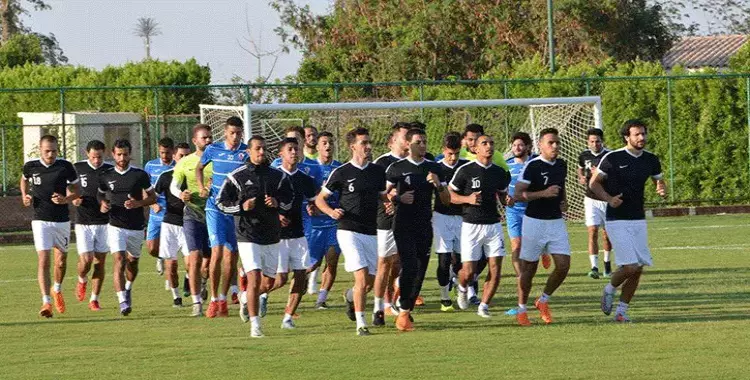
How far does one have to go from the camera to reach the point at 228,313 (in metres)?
17.4

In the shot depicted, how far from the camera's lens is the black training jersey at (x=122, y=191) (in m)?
18.2

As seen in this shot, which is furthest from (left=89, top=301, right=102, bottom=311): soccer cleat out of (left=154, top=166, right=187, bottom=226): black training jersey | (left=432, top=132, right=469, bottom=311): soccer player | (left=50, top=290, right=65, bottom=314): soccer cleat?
(left=432, top=132, right=469, bottom=311): soccer player

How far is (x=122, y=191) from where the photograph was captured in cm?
1816

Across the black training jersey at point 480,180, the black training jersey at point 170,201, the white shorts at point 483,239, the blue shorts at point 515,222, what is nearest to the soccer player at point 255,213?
the black training jersey at point 480,180

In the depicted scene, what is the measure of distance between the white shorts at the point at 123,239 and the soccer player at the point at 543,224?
5.02m

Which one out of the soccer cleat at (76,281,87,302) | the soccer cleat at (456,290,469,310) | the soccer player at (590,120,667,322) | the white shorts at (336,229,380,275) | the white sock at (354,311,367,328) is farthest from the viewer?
the soccer cleat at (76,281,87,302)

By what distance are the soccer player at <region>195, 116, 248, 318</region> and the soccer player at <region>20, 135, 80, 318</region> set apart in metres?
1.86

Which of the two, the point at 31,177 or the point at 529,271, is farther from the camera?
the point at 31,177

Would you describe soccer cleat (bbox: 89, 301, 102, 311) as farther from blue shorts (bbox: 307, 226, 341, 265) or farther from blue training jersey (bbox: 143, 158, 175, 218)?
blue shorts (bbox: 307, 226, 341, 265)

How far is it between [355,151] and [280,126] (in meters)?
16.7

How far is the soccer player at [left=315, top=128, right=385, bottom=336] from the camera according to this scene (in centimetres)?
1515

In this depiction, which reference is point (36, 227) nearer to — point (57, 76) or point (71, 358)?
point (71, 358)

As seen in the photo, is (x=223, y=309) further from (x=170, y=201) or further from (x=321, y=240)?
(x=170, y=201)

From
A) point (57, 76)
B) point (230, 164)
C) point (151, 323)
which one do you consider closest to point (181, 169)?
point (230, 164)
